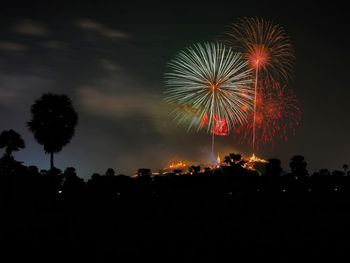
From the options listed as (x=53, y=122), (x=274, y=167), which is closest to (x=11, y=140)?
(x=53, y=122)

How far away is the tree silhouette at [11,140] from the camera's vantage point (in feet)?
215

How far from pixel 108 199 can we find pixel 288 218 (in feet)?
45.2

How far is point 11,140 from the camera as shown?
65.7 meters

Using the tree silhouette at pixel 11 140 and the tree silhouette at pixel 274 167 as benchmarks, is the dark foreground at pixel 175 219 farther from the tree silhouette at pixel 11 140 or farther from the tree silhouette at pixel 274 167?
the tree silhouette at pixel 11 140

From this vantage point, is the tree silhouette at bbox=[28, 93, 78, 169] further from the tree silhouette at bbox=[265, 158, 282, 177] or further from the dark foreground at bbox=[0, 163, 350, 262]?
the tree silhouette at bbox=[265, 158, 282, 177]

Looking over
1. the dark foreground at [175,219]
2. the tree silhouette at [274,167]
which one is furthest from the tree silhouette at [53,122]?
the tree silhouette at [274,167]

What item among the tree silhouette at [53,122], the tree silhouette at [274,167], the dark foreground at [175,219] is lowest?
the dark foreground at [175,219]

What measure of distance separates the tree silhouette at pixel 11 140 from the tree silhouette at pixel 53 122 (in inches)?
207

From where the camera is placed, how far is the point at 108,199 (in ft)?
126

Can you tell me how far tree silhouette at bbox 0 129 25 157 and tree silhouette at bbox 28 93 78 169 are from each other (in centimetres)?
526

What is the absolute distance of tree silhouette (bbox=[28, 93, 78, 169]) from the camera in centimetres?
6138

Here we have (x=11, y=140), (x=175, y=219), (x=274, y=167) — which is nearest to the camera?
(x=175, y=219)

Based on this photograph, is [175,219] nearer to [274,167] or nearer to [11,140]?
[274,167]

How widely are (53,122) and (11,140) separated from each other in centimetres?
793
